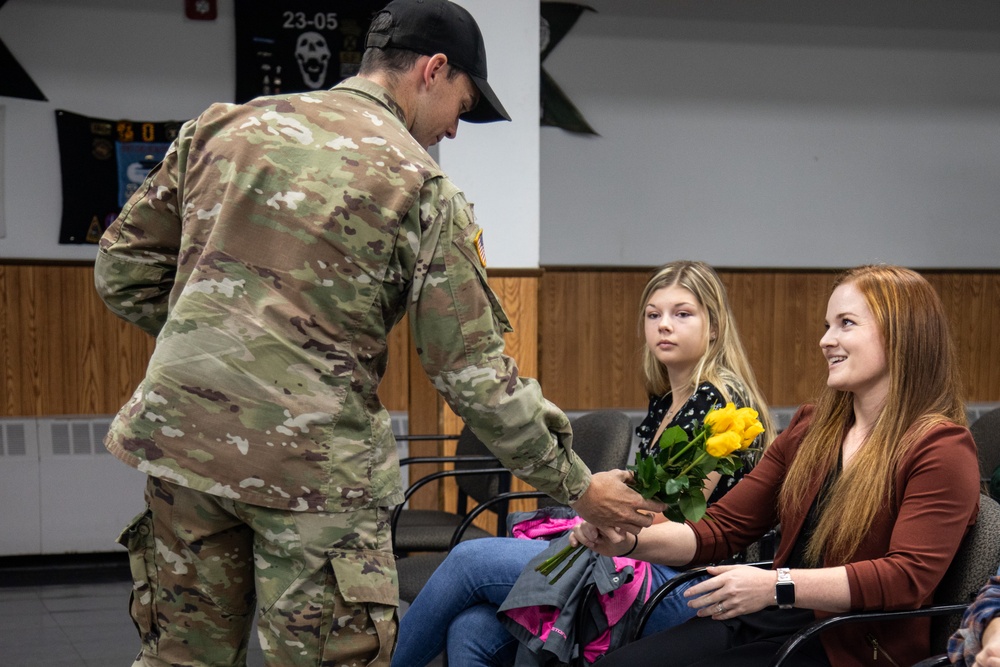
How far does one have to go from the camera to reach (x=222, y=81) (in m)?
4.82

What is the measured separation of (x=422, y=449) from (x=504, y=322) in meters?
3.01

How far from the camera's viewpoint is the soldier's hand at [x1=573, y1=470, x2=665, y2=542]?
1842mm

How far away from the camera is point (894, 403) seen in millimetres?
1838

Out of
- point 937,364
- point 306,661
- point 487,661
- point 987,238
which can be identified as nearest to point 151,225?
point 306,661

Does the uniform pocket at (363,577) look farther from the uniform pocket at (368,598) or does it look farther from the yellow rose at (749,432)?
the yellow rose at (749,432)

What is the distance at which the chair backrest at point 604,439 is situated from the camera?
2898mm

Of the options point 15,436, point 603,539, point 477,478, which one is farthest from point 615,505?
point 15,436

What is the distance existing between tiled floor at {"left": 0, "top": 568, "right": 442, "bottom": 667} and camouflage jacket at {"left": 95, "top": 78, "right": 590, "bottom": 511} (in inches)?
75.9

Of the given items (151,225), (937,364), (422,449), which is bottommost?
(422,449)

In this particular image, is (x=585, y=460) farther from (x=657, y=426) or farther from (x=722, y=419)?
(x=722, y=419)

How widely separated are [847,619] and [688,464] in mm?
372

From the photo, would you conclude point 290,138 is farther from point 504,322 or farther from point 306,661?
point 306,661

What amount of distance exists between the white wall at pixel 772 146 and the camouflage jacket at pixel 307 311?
11.8 feet

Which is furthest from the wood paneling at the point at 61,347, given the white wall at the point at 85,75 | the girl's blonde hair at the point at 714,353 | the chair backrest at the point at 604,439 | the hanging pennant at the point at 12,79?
the girl's blonde hair at the point at 714,353
